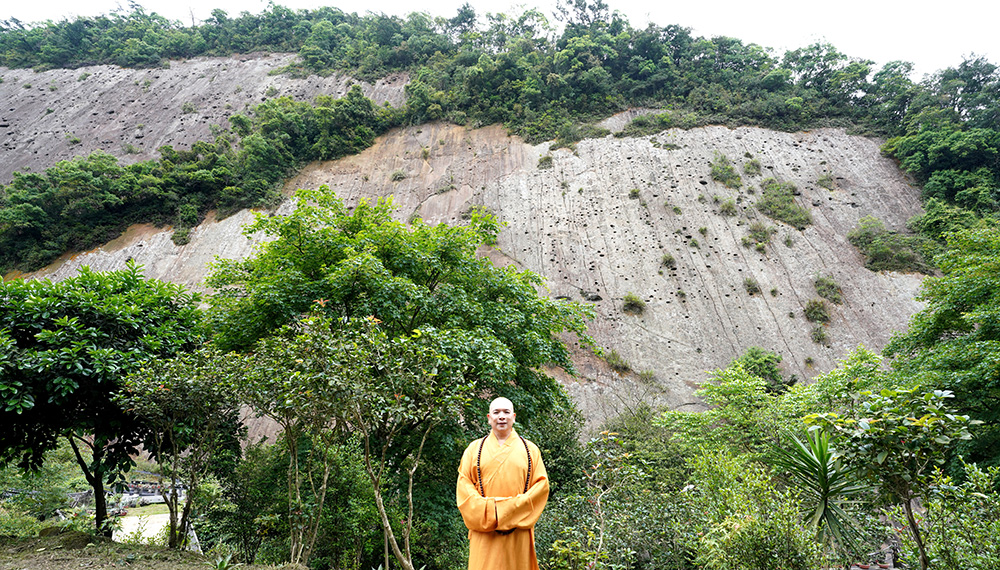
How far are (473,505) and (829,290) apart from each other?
68.2ft

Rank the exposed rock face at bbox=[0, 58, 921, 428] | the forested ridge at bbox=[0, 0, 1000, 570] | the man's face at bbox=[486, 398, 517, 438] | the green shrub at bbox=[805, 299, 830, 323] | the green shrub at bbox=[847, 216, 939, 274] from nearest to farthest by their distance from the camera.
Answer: the man's face at bbox=[486, 398, 517, 438] < the forested ridge at bbox=[0, 0, 1000, 570] < the exposed rock face at bbox=[0, 58, 921, 428] < the green shrub at bbox=[805, 299, 830, 323] < the green shrub at bbox=[847, 216, 939, 274]

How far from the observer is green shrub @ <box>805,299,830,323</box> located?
17594 millimetres

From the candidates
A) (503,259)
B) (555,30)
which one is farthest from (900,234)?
(555,30)

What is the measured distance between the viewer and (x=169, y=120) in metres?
30.7

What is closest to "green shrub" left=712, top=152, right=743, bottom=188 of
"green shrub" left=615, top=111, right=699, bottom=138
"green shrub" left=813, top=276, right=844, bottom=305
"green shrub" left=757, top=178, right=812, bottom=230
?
"green shrub" left=757, top=178, right=812, bottom=230

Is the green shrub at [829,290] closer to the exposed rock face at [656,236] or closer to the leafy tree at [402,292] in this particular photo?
the exposed rock face at [656,236]

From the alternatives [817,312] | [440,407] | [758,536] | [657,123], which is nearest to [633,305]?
[817,312]

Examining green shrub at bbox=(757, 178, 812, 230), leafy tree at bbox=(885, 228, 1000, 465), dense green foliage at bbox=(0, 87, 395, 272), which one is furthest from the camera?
dense green foliage at bbox=(0, 87, 395, 272)

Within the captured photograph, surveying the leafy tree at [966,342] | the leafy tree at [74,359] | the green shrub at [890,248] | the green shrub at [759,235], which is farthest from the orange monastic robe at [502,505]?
the green shrub at [890,248]

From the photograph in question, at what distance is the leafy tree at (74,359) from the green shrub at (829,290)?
22.0 meters

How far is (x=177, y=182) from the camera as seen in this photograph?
2353 centimetres

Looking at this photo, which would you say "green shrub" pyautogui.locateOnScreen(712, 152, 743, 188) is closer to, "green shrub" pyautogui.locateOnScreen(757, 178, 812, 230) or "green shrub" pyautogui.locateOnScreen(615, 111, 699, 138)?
"green shrub" pyautogui.locateOnScreen(757, 178, 812, 230)

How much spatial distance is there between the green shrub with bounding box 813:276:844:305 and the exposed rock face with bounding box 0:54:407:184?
2674 cm

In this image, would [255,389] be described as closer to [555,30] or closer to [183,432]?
[183,432]
